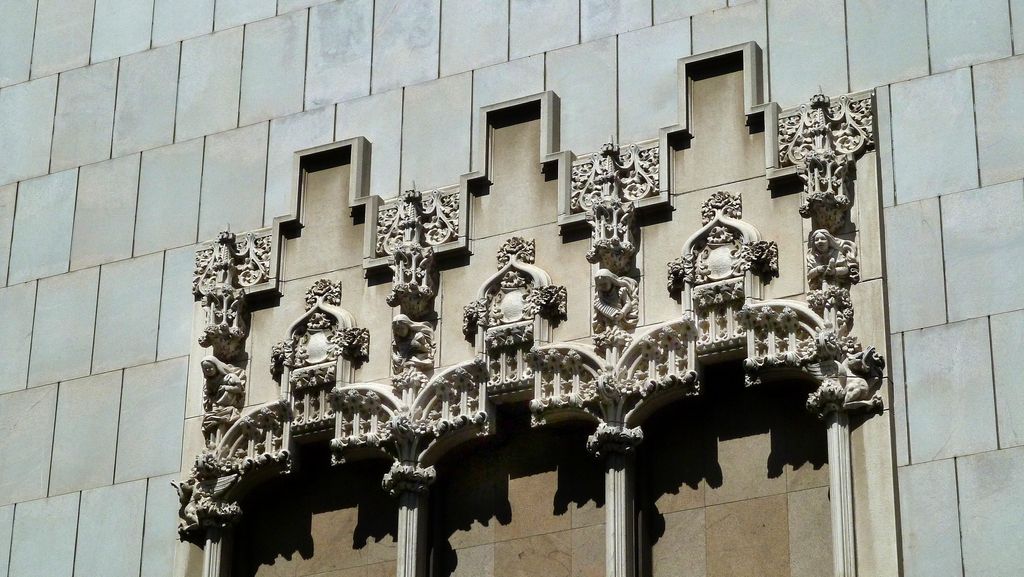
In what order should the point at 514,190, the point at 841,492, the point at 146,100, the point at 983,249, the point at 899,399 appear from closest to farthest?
the point at 841,492 < the point at 899,399 < the point at 983,249 < the point at 514,190 < the point at 146,100

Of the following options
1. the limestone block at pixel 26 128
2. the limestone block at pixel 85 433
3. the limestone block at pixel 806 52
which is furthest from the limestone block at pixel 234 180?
the limestone block at pixel 806 52

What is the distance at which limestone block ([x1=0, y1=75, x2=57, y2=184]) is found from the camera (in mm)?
29031

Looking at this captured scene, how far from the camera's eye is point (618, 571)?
22.8m

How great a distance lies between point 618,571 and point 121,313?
24.8ft

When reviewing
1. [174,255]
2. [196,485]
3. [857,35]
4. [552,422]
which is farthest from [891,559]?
[174,255]

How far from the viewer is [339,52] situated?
27.6m

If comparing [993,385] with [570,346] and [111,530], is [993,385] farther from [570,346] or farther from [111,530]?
[111,530]

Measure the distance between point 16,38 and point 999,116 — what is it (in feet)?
43.7

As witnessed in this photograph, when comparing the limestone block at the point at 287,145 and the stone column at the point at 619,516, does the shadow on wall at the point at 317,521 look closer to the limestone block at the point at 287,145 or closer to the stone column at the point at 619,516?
the stone column at the point at 619,516

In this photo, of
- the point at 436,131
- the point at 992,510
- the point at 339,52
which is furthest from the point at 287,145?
the point at 992,510

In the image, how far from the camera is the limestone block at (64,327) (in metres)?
27.2

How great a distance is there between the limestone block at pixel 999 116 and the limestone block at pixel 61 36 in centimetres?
1182

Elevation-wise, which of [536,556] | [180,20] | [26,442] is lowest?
[536,556]

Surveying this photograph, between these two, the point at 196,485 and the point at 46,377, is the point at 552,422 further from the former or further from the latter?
the point at 46,377
